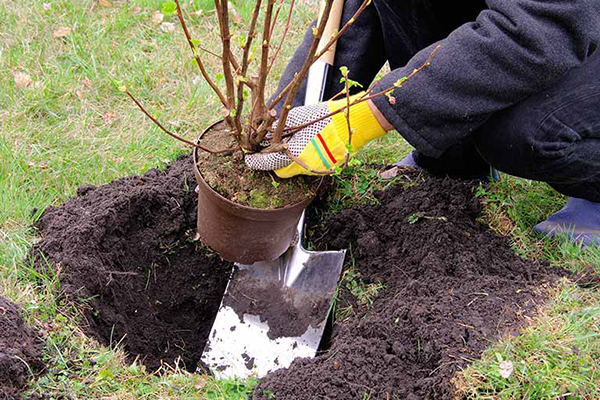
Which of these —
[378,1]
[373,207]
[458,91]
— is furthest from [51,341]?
[378,1]

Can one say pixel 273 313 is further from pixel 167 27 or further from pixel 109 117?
pixel 167 27

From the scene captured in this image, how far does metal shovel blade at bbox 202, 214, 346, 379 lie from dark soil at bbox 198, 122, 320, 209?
412 millimetres

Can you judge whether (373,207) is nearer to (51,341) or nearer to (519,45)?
(519,45)

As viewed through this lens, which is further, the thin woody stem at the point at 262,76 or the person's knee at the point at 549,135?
the person's knee at the point at 549,135

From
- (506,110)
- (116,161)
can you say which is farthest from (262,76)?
(116,161)

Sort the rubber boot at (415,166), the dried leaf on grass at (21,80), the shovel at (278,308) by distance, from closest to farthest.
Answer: the shovel at (278,308) < the rubber boot at (415,166) < the dried leaf on grass at (21,80)

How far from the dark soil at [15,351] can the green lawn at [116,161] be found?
0.14 ft

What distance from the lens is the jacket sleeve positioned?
5.67 ft

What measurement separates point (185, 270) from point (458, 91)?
1.30 meters

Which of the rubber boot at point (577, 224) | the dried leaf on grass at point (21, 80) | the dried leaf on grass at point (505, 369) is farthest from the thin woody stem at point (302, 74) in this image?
the dried leaf on grass at point (21, 80)

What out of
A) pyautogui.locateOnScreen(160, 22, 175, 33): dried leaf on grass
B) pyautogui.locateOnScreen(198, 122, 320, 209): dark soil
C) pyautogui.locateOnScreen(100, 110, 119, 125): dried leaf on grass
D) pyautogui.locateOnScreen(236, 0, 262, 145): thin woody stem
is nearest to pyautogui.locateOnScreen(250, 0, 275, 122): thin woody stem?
pyautogui.locateOnScreen(236, 0, 262, 145): thin woody stem

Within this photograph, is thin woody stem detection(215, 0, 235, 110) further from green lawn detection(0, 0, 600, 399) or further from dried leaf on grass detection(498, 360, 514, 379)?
dried leaf on grass detection(498, 360, 514, 379)

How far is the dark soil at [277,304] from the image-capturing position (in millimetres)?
2275

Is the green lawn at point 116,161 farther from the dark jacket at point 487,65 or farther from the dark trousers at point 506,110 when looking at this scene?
the dark jacket at point 487,65
